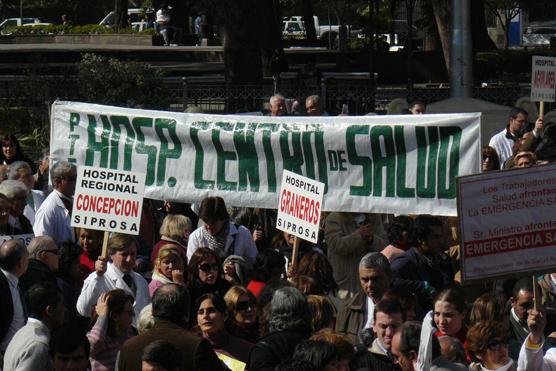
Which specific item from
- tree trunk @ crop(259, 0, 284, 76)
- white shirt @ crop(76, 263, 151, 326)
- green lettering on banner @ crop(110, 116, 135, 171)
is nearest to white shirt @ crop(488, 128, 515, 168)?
green lettering on banner @ crop(110, 116, 135, 171)

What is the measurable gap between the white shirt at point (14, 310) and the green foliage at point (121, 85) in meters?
11.6

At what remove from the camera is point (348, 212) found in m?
10.9

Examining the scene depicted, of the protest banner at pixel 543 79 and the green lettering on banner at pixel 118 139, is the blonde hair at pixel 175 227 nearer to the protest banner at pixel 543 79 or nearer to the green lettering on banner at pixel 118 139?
the green lettering on banner at pixel 118 139

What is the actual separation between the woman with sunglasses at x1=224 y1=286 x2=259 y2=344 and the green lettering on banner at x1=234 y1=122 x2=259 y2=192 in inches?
112

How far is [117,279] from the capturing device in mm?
9148

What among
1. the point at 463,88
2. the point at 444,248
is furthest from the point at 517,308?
the point at 463,88

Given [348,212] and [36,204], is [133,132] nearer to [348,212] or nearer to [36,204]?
[36,204]

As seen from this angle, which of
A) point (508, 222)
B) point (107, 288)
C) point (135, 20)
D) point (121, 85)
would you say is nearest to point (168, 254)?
point (107, 288)

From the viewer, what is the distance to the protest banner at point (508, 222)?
812cm

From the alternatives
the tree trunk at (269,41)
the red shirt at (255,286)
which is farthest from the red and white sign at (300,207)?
the tree trunk at (269,41)

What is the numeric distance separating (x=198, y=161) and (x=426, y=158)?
6.56ft

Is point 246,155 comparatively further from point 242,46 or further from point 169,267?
point 242,46

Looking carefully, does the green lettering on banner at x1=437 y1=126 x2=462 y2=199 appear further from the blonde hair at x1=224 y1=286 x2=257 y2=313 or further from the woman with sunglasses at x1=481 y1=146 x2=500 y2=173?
the blonde hair at x1=224 y1=286 x2=257 y2=313

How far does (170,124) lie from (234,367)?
4.11 m
